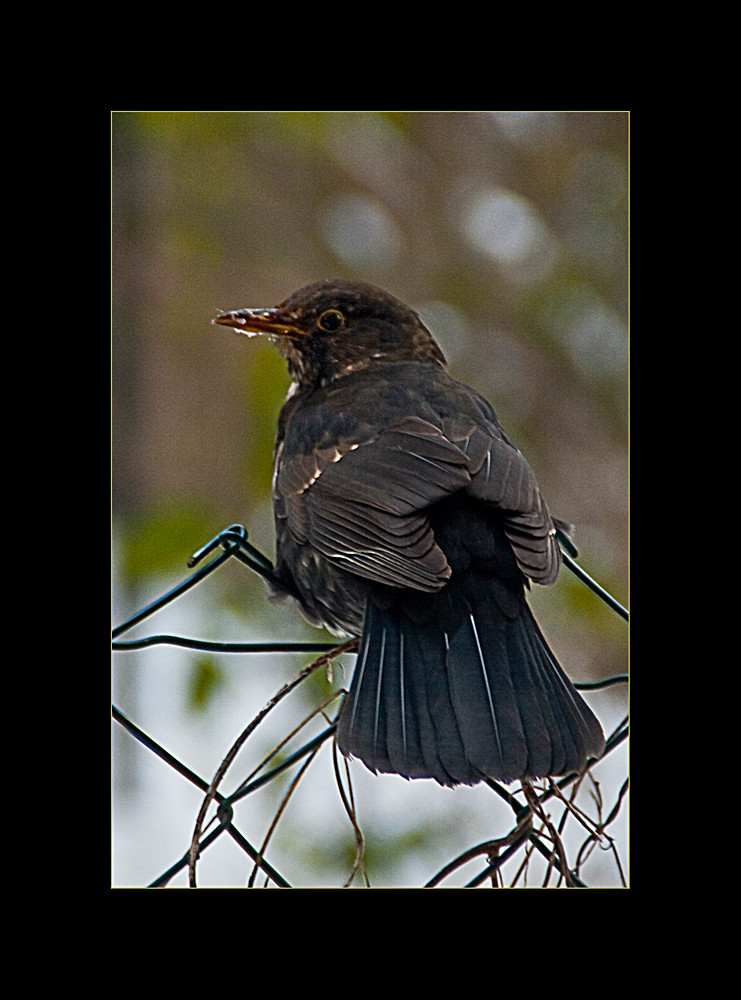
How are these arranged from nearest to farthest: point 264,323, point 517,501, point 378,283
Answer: point 517,501 < point 264,323 < point 378,283

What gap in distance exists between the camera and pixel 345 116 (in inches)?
168

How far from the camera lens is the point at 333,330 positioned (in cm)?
397

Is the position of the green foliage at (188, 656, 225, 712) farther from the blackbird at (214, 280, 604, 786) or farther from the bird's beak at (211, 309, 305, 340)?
the bird's beak at (211, 309, 305, 340)

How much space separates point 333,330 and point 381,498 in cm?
114

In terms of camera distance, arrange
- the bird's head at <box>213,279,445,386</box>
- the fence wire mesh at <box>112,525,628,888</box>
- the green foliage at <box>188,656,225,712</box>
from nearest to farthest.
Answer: the fence wire mesh at <box>112,525,628,888</box>
the green foliage at <box>188,656,225,712</box>
the bird's head at <box>213,279,445,386</box>

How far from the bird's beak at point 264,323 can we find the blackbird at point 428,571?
0.01 m

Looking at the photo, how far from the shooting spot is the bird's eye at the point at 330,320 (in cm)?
396

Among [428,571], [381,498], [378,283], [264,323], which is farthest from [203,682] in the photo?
[378,283]

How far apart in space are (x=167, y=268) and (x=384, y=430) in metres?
2.65

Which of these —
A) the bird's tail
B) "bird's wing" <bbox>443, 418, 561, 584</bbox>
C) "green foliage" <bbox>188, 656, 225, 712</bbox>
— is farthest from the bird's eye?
the bird's tail

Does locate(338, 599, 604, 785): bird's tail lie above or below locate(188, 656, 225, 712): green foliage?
below

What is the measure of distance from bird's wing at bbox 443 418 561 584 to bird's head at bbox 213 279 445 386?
0.92 metres

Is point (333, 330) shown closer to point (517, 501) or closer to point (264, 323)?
point (264, 323)

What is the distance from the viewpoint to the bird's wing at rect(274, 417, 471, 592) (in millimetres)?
2834
